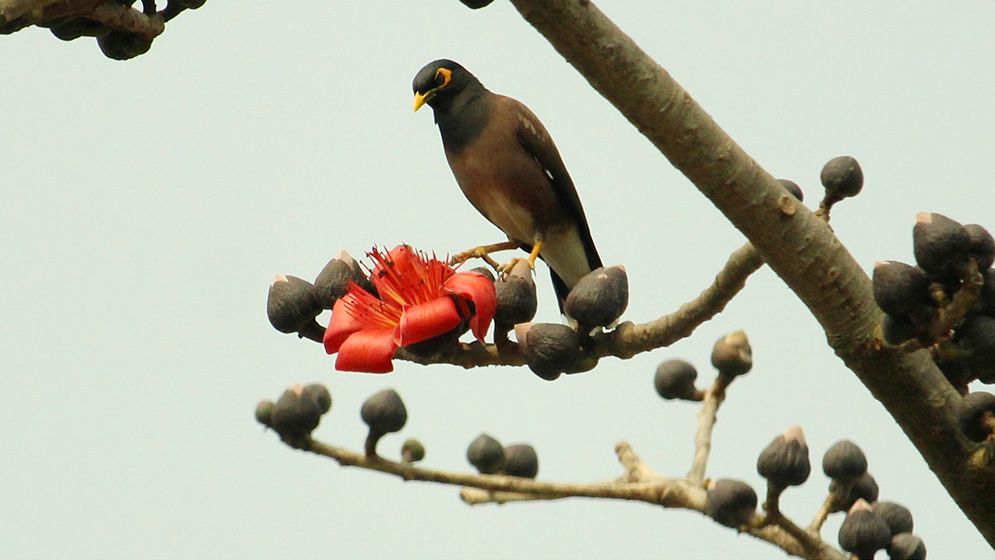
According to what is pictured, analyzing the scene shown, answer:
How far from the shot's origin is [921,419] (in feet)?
6.87

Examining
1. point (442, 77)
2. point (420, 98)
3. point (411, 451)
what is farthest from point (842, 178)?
point (442, 77)

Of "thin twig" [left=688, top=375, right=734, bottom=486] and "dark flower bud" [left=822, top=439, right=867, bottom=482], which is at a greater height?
"thin twig" [left=688, top=375, right=734, bottom=486]

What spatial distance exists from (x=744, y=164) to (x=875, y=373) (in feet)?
1.37

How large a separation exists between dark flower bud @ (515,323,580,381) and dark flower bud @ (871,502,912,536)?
0.63m

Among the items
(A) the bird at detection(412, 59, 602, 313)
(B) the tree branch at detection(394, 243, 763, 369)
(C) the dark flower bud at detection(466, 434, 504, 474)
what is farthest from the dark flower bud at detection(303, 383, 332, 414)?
(A) the bird at detection(412, 59, 602, 313)

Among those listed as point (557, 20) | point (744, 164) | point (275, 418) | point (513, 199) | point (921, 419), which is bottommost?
point (921, 419)

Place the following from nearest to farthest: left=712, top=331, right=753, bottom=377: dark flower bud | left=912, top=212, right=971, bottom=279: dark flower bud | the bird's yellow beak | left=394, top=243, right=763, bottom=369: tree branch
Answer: left=912, top=212, right=971, bottom=279: dark flower bud
left=394, top=243, right=763, bottom=369: tree branch
left=712, top=331, right=753, bottom=377: dark flower bud
the bird's yellow beak

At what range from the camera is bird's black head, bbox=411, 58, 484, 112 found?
17.4ft

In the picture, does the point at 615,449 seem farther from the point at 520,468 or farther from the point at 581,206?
the point at 581,206

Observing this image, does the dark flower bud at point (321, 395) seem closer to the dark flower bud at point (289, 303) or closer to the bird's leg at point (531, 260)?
the dark flower bud at point (289, 303)

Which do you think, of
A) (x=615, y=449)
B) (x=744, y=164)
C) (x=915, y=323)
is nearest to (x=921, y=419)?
(x=915, y=323)

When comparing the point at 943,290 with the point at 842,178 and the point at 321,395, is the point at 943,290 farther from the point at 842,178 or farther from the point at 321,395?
the point at 321,395

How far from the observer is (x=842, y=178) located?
250cm

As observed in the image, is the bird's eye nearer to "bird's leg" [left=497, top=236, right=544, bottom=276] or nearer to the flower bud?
"bird's leg" [left=497, top=236, right=544, bottom=276]
